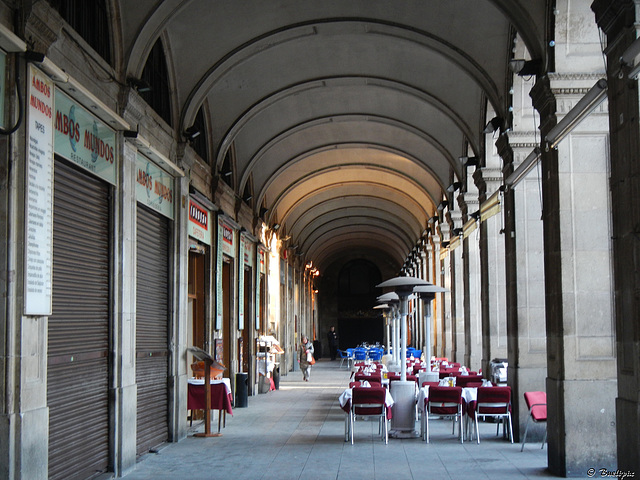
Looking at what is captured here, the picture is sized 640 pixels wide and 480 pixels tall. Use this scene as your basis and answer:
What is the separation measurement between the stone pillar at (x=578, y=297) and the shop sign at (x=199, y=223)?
19.0 ft

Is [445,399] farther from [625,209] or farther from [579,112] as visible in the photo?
[625,209]

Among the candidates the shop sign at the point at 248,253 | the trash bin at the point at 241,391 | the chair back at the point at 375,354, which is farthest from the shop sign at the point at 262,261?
the chair back at the point at 375,354

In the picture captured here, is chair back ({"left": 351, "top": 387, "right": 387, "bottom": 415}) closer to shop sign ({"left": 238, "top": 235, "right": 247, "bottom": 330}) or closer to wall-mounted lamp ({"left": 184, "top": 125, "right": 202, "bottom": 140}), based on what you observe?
wall-mounted lamp ({"left": 184, "top": 125, "right": 202, "bottom": 140})

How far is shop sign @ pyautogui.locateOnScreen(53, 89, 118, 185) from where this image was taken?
7273 millimetres

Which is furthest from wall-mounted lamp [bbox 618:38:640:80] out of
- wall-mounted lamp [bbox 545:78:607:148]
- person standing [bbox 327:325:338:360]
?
person standing [bbox 327:325:338:360]

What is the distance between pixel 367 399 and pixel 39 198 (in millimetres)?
5948

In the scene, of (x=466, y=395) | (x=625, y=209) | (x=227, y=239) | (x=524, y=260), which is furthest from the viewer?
(x=227, y=239)

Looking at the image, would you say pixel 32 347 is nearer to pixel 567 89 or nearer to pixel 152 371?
pixel 152 371

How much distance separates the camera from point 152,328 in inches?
418

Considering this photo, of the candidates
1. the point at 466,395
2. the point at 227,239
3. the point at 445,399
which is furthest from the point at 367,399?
the point at 227,239

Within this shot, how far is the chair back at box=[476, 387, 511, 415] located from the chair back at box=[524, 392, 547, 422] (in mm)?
634

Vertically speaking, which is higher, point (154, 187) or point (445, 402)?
point (154, 187)

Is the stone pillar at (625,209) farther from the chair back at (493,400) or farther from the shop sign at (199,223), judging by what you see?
the shop sign at (199,223)

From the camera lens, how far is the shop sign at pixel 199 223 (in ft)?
41.5
